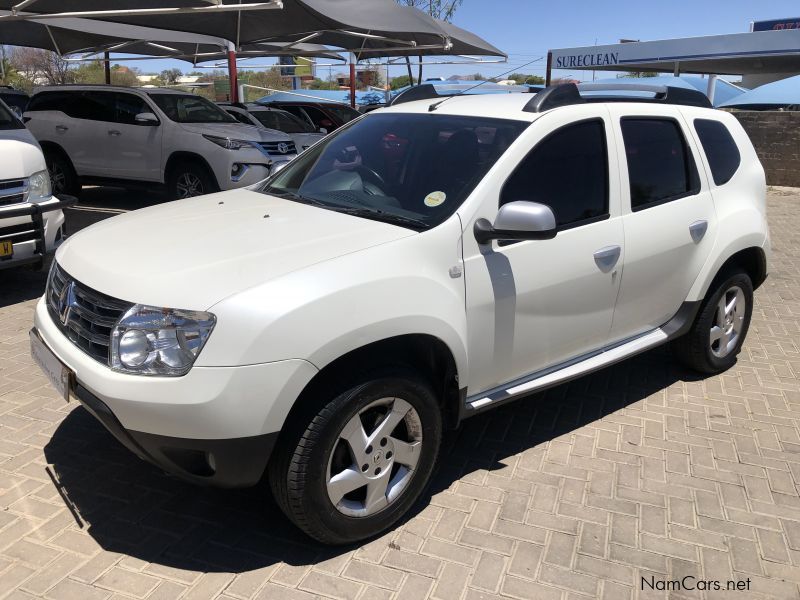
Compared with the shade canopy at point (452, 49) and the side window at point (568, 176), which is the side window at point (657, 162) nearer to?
the side window at point (568, 176)

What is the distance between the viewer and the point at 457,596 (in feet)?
8.61

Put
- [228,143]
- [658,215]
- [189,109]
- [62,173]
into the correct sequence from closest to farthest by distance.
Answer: [658,215], [228,143], [189,109], [62,173]

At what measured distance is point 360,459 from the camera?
8.97 feet

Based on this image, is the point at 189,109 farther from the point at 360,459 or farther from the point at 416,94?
the point at 360,459

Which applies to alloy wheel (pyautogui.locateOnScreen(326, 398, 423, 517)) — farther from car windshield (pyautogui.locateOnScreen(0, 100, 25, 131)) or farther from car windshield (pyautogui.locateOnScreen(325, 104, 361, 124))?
car windshield (pyautogui.locateOnScreen(325, 104, 361, 124))

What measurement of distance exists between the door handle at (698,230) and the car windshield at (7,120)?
19.2 ft

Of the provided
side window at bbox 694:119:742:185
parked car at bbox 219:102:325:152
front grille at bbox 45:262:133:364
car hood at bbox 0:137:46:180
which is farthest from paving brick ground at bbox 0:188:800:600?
parked car at bbox 219:102:325:152

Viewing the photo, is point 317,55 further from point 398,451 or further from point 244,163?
point 398,451

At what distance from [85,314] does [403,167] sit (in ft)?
5.36

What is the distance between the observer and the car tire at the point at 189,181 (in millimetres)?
9764

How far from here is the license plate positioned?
2721mm

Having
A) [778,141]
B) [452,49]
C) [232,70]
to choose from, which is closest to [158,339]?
[232,70]

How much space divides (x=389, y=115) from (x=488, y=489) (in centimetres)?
212

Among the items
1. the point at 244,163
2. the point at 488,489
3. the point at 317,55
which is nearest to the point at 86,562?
the point at 488,489
